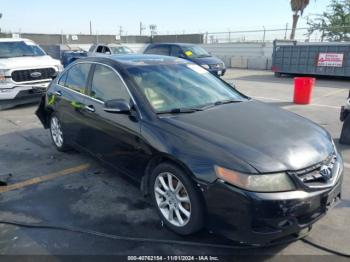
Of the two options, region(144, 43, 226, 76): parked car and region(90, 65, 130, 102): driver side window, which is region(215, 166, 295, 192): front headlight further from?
region(144, 43, 226, 76): parked car

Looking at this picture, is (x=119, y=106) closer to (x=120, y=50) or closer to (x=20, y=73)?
(x=20, y=73)

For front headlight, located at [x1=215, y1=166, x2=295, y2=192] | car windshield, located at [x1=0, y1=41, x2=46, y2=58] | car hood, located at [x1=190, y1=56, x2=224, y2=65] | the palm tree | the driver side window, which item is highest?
the palm tree

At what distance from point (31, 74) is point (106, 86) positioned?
6.04 m

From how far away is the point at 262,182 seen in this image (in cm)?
266

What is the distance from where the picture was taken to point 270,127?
332 centimetres

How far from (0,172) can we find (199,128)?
10.8ft

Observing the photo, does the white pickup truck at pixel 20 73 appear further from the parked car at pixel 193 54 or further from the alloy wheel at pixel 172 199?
the parked car at pixel 193 54

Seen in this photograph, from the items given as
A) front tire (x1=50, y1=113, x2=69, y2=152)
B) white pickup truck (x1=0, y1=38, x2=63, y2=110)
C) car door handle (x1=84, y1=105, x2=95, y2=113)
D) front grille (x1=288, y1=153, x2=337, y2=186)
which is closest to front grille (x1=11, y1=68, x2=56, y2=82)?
white pickup truck (x1=0, y1=38, x2=63, y2=110)

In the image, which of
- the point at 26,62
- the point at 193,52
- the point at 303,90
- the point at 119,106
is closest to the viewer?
the point at 119,106

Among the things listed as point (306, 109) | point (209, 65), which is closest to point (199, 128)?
point (306, 109)

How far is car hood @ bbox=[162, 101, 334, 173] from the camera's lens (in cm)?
279

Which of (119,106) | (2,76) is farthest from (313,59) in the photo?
(119,106)

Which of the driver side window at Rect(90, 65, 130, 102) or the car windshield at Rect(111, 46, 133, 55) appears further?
the car windshield at Rect(111, 46, 133, 55)

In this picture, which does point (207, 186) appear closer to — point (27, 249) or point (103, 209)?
point (103, 209)
